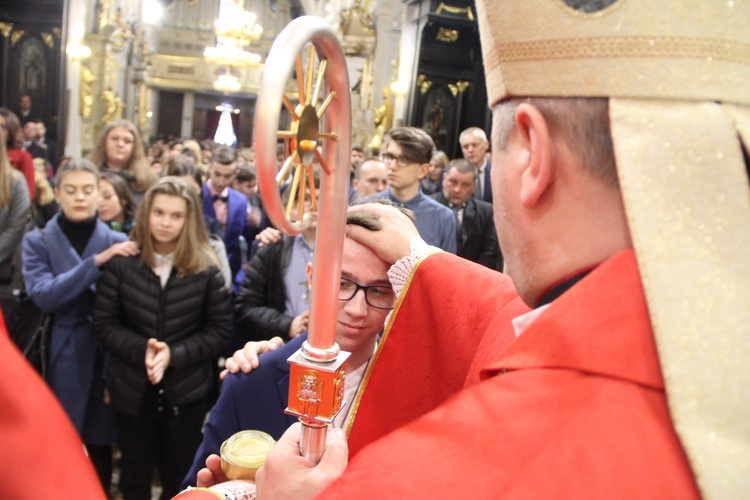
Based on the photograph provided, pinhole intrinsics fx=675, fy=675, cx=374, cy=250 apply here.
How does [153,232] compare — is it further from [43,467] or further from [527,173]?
[527,173]

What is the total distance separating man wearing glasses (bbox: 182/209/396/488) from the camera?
197 cm

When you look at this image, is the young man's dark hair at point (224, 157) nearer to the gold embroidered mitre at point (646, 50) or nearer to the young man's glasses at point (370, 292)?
the young man's glasses at point (370, 292)

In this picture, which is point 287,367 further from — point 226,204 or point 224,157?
point 224,157

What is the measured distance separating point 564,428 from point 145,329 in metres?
2.74

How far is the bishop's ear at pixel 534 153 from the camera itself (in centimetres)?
89

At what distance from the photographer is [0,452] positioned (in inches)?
34.7

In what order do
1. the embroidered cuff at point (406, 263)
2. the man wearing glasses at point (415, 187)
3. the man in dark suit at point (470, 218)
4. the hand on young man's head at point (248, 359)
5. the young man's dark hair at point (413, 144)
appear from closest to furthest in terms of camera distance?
1. the embroidered cuff at point (406, 263)
2. the hand on young man's head at point (248, 359)
3. the man wearing glasses at point (415, 187)
4. the young man's dark hair at point (413, 144)
5. the man in dark suit at point (470, 218)

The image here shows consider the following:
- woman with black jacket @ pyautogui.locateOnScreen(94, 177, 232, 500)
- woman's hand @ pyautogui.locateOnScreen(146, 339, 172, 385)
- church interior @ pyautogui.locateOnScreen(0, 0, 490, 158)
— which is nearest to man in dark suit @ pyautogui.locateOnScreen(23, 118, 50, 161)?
church interior @ pyautogui.locateOnScreen(0, 0, 490, 158)

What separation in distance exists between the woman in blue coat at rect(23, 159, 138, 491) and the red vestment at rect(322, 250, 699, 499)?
9.04ft

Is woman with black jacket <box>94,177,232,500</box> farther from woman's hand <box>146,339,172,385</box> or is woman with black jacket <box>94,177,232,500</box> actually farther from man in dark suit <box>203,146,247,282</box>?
man in dark suit <box>203,146,247,282</box>

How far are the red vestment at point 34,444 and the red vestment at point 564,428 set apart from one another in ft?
1.26

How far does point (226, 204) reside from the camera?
5.39 meters

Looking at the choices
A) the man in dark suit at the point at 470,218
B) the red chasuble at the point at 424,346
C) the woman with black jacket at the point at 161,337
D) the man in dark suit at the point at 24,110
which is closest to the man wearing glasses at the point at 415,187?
the man in dark suit at the point at 470,218

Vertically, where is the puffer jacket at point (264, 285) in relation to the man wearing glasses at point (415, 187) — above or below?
below
